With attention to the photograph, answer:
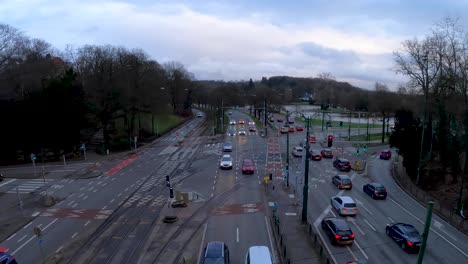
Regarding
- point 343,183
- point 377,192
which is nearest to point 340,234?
point 377,192

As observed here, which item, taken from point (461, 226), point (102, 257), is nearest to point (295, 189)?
point (461, 226)

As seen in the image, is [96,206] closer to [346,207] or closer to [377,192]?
[346,207]

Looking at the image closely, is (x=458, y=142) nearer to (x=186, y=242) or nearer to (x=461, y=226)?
(x=461, y=226)

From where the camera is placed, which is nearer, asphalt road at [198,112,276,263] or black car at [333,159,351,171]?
asphalt road at [198,112,276,263]

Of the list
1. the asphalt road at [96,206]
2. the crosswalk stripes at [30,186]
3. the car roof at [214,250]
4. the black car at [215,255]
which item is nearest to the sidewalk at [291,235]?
the black car at [215,255]

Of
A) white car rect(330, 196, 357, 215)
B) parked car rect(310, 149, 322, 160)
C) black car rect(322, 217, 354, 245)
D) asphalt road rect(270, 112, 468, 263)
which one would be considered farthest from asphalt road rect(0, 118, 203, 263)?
parked car rect(310, 149, 322, 160)

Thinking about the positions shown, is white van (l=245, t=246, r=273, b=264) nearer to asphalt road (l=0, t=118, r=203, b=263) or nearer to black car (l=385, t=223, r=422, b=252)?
asphalt road (l=0, t=118, r=203, b=263)
